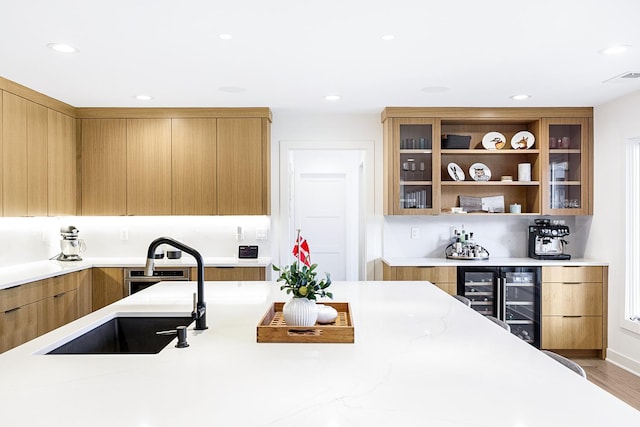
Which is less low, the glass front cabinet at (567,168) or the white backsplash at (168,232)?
the glass front cabinet at (567,168)

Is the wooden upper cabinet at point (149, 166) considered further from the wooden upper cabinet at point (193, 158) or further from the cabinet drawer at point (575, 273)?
the cabinet drawer at point (575, 273)

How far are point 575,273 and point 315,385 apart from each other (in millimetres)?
4107

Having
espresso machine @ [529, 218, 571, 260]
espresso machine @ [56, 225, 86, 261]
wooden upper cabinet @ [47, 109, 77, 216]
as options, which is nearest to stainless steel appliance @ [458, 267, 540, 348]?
espresso machine @ [529, 218, 571, 260]

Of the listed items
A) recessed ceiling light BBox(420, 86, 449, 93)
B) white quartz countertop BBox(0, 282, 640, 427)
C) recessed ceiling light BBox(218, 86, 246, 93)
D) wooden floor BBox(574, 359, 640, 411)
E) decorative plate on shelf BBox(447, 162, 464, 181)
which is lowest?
wooden floor BBox(574, 359, 640, 411)

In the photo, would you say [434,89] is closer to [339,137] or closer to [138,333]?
[339,137]

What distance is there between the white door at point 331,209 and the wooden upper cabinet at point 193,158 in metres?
2.39

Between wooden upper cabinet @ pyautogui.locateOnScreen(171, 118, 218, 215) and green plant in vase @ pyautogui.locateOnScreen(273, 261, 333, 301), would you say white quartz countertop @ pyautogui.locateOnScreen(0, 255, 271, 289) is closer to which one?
wooden upper cabinet @ pyautogui.locateOnScreen(171, 118, 218, 215)

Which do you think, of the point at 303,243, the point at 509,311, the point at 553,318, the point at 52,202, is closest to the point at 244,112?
the point at 52,202

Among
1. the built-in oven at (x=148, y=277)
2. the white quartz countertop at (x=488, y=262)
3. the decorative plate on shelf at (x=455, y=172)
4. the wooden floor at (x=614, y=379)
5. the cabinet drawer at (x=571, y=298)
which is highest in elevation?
the decorative plate on shelf at (x=455, y=172)

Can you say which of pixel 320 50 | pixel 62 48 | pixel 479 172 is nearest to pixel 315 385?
pixel 320 50

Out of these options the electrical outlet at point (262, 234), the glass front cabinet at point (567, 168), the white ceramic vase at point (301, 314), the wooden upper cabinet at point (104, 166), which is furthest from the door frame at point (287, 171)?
the white ceramic vase at point (301, 314)

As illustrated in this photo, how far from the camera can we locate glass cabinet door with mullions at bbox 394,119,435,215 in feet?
16.1

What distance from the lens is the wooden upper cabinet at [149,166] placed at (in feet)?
16.0

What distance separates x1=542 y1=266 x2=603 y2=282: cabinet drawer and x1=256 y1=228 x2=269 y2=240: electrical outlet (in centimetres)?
276
